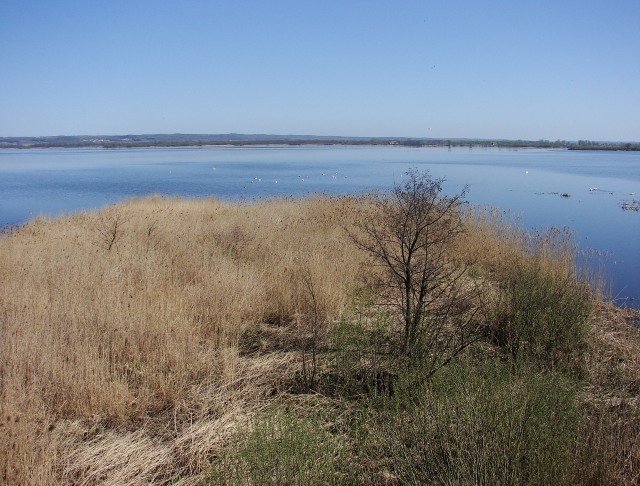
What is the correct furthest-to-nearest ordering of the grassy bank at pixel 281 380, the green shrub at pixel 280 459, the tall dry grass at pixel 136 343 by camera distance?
the tall dry grass at pixel 136 343 → the grassy bank at pixel 281 380 → the green shrub at pixel 280 459

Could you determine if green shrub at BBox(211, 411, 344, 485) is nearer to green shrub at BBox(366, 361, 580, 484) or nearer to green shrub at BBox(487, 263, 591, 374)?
green shrub at BBox(366, 361, 580, 484)

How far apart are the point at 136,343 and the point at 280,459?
2.92 m

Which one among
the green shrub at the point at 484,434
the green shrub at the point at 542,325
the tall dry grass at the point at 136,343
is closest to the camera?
the green shrub at the point at 484,434

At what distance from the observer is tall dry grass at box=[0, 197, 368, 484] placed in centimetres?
367

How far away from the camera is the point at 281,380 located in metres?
4.98

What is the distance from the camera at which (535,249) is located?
403 inches

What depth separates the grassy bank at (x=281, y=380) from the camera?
3.21 meters

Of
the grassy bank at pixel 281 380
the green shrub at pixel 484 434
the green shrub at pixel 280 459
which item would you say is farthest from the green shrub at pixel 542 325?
the green shrub at pixel 280 459

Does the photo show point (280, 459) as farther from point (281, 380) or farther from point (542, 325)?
point (542, 325)

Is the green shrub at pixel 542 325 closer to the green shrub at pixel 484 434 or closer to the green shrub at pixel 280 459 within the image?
the green shrub at pixel 484 434

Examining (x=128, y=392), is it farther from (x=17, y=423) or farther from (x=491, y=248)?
(x=491, y=248)

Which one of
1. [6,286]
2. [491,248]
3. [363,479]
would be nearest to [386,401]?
[363,479]

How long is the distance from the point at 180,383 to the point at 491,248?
Answer: 25.1 feet

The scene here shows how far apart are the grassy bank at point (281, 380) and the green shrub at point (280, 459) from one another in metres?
0.02
